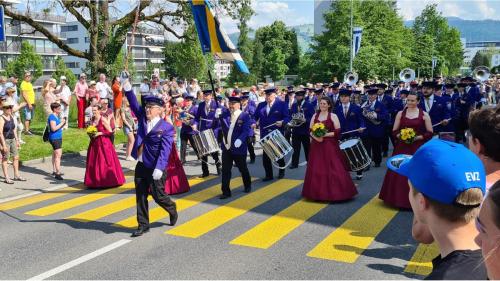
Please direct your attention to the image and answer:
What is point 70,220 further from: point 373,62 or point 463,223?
point 373,62

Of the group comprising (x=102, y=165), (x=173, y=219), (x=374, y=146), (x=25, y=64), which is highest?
(x=25, y=64)

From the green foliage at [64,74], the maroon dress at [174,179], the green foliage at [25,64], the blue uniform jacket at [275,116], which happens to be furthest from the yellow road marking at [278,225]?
the green foliage at [25,64]

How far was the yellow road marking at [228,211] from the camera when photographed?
7406mm

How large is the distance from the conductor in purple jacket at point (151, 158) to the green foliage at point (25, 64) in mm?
60912

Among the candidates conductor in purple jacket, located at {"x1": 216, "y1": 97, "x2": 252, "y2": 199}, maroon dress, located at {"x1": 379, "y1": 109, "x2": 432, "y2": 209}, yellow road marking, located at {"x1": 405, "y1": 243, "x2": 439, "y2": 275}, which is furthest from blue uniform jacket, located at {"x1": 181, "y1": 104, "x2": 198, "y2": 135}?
yellow road marking, located at {"x1": 405, "y1": 243, "x2": 439, "y2": 275}

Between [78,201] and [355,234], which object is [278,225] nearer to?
[355,234]

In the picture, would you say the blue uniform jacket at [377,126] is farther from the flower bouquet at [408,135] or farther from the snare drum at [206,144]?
the flower bouquet at [408,135]

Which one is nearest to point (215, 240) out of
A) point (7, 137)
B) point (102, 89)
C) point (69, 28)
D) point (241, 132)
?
point (241, 132)

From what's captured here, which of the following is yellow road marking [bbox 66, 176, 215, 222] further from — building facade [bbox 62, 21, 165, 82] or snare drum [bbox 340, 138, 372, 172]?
building facade [bbox 62, 21, 165, 82]

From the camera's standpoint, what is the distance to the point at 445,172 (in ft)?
6.53

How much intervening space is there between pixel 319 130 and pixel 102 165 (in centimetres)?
500

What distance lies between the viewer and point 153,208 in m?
8.84

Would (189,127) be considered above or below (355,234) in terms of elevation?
above

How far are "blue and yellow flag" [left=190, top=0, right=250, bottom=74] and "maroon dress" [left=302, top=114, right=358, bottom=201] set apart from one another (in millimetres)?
2059
